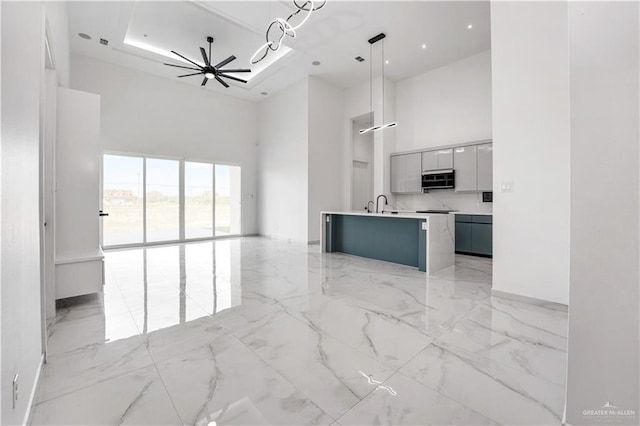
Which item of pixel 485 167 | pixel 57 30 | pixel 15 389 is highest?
pixel 57 30

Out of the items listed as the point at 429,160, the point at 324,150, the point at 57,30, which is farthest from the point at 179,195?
the point at 429,160

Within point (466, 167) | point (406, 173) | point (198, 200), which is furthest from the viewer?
point (198, 200)

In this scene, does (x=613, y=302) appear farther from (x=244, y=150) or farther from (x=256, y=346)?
(x=244, y=150)

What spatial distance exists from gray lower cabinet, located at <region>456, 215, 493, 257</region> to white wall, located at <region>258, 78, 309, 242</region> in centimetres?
350

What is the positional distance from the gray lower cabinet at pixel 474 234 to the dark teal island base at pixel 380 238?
1.82 meters

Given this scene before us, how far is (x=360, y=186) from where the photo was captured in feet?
26.2

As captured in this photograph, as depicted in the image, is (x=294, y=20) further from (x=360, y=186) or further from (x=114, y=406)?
(x=114, y=406)

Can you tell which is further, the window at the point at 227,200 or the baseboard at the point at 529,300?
the window at the point at 227,200

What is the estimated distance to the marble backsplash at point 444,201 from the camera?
587cm

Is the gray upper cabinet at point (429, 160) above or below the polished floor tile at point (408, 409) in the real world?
above

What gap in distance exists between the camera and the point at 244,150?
27.5ft

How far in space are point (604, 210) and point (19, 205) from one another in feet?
8.48

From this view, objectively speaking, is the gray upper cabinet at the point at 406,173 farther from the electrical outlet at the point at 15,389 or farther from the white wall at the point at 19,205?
the electrical outlet at the point at 15,389

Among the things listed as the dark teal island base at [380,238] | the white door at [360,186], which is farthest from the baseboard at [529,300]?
the white door at [360,186]
